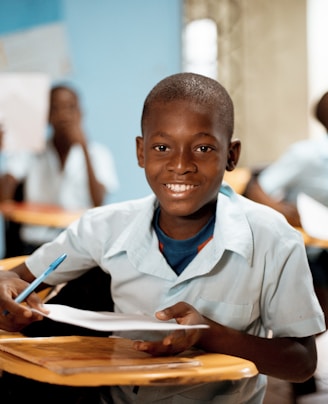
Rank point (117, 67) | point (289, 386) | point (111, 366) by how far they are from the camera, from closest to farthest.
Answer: point (111, 366)
point (289, 386)
point (117, 67)

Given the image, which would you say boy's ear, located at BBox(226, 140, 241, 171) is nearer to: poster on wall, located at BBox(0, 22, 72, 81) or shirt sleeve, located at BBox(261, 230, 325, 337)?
shirt sleeve, located at BBox(261, 230, 325, 337)

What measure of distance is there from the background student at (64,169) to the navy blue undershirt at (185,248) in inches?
119

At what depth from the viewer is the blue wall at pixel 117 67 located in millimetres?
5289

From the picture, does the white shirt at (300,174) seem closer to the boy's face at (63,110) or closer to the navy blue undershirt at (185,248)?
the boy's face at (63,110)

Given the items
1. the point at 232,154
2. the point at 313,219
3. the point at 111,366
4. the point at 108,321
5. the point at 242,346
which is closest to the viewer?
the point at 111,366

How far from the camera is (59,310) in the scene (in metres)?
1.29

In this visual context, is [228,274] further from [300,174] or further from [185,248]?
[300,174]

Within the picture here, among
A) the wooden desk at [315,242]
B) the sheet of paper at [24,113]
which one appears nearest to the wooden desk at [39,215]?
the sheet of paper at [24,113]

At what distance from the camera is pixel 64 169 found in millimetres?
4633

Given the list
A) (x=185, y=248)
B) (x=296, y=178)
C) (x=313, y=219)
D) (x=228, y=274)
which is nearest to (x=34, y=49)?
(x=296, y=178)

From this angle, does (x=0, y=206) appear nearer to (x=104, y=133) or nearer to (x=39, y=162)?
(x=39, y=162)

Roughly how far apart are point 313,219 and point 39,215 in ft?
4.19

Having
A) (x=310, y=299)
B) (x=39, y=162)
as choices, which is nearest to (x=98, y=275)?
→ (x=310, y=299)

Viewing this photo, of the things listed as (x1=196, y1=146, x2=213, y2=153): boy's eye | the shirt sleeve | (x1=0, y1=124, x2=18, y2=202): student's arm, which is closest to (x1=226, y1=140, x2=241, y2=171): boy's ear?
(x1=196, y1=146, x2=213, y2=153): boy's eye
